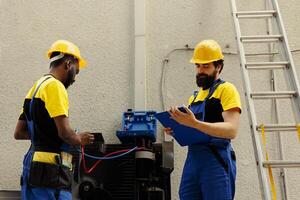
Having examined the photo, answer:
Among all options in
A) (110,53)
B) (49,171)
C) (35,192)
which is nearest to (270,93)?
(49,171)

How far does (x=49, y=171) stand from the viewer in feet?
7.16

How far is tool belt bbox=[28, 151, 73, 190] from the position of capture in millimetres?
2170

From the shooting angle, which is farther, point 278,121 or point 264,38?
point 278,121

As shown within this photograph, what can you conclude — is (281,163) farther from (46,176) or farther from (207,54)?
(46,176)

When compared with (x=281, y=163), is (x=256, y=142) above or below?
above

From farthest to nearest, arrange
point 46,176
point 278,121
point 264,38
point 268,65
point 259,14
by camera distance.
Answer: point 278,121 → point 259,14 → point 264,38 → point 268,65 → point 46,176

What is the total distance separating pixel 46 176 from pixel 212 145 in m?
0.94

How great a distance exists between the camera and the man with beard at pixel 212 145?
2.22m

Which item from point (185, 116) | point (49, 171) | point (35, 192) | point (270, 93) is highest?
point (270, 93)

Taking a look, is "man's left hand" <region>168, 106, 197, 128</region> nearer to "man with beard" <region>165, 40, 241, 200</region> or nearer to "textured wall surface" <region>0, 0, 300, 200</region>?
"man with beard" <region>165, 40, 241, 200</region>

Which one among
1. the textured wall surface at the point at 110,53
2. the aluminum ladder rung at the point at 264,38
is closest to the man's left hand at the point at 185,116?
the aluminum ladder rung at the point at 264,38

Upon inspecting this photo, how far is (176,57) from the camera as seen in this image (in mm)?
3744

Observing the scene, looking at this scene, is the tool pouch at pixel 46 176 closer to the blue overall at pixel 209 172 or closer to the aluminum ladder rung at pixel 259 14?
the blue overall at pixel 209 172

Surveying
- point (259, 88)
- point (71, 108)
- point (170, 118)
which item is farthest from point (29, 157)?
point (259, 88)
